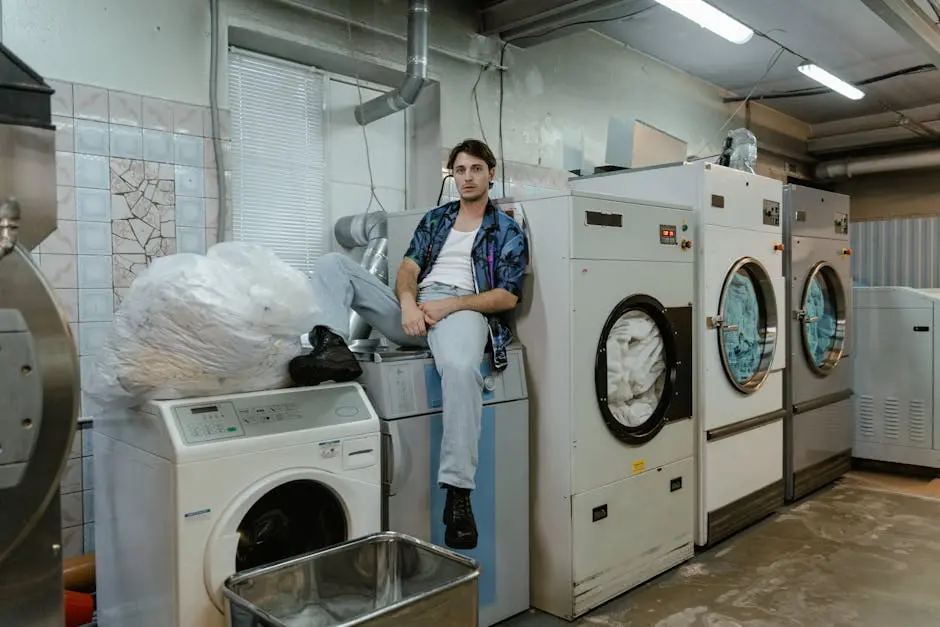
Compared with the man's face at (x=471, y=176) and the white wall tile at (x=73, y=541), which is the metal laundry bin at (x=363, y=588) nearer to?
the white wall tile at (x=73, y=541)

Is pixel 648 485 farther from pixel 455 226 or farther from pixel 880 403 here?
pixel 880 403

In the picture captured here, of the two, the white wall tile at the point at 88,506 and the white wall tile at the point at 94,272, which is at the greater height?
the white wall tile at the point at 94,272

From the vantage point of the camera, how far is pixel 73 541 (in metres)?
2.56

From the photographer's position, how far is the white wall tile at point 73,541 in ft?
8.34

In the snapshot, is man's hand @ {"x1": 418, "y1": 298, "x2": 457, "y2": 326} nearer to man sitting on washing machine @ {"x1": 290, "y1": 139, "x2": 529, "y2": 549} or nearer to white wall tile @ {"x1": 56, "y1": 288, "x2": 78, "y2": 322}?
man sitting on washing machine @ {"x1": 290, "y1": 139, "x2": 529, "y2": 549}

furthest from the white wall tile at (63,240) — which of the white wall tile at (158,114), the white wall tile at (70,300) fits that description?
the white wall tile at (158,114)

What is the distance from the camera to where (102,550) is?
222 centimetres

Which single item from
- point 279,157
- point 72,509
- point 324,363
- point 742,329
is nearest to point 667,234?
point 742,329

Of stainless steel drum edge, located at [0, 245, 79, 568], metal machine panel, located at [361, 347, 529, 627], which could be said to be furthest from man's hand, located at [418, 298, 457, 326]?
stainless steel drum edge, located at [0, 245, 79, 568]

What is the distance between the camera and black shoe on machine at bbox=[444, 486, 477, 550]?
7.54 ft

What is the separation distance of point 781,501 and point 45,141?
3822 mm

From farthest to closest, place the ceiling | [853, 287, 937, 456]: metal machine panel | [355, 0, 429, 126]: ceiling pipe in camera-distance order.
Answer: [853, 287, 937, 456]: metal machine panel → the ceiling → [355, 0, 429, 126]: ceiling pipe

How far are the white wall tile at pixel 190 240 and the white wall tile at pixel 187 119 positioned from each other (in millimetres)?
382

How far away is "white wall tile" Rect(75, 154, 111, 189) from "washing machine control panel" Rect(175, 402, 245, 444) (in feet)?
3.83
